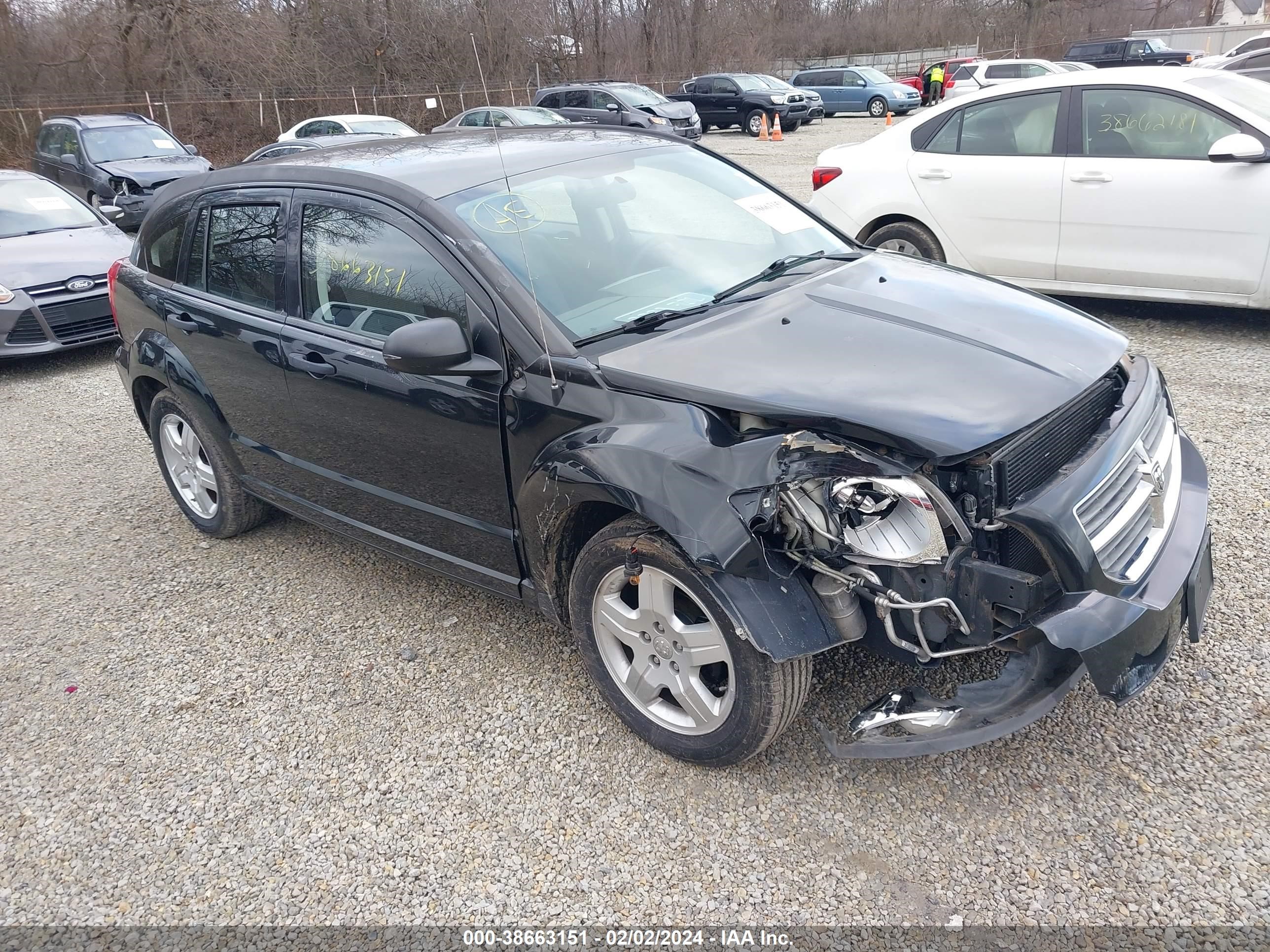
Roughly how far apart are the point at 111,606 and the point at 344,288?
1.94m

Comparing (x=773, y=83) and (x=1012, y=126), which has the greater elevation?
(x=773, y=83)

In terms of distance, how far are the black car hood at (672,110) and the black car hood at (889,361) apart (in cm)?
2013

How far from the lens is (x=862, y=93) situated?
29.5 metres

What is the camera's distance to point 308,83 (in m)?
27.8

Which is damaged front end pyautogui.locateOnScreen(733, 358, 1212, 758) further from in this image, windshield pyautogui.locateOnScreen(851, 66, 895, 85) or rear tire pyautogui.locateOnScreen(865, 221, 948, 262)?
windshield pyautogui.locateOnScreen(851, 66, 895, 85)

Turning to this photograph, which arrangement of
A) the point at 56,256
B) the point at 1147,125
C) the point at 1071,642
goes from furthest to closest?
the point at 56,256 → the point at 1147,125 → the point at 1071,642

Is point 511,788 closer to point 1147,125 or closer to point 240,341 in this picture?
point 240,341

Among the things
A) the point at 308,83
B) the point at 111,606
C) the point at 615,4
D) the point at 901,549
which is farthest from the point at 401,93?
the point at 901,549

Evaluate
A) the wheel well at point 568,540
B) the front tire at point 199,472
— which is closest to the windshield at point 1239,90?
the wheel well at point 568,540

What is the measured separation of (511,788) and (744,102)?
1018 inches

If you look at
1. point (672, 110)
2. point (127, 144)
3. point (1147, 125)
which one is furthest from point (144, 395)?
point (672, 110)

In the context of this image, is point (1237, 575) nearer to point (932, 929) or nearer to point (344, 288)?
point (932, 929)

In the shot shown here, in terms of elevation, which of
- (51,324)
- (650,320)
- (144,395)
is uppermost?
(650,320)

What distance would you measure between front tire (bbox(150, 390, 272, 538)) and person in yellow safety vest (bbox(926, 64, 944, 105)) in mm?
28355
